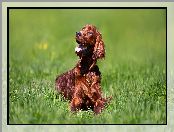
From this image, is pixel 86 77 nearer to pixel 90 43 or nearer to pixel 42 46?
pixel 90 43

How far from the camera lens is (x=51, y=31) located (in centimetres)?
1733

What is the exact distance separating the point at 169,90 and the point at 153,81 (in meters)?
0.22

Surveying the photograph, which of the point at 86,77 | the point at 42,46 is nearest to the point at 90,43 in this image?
the point at 86,77

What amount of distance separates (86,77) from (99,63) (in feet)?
2.34

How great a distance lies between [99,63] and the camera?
52.6 feet

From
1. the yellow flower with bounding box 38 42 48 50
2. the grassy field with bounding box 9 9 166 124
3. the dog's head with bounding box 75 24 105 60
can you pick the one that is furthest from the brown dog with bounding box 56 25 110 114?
the yellow flower with bounding box 38 42 48 50

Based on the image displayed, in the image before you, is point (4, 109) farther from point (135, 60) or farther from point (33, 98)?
point (135, 60)

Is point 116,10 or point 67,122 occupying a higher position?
point 116,10

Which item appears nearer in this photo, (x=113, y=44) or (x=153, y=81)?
(x=153, y=81)

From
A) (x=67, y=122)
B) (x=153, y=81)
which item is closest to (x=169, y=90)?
(x=153, y=81)

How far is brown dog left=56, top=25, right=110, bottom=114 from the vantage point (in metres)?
15.3

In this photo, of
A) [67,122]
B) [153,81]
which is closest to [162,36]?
[153,81]

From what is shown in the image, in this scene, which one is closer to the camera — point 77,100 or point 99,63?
point 77,100

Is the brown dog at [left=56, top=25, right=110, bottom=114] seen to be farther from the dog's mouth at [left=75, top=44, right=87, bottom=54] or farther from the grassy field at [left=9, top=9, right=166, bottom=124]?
the grassy field at [left=9, top=9, right=166, bottom=124]
